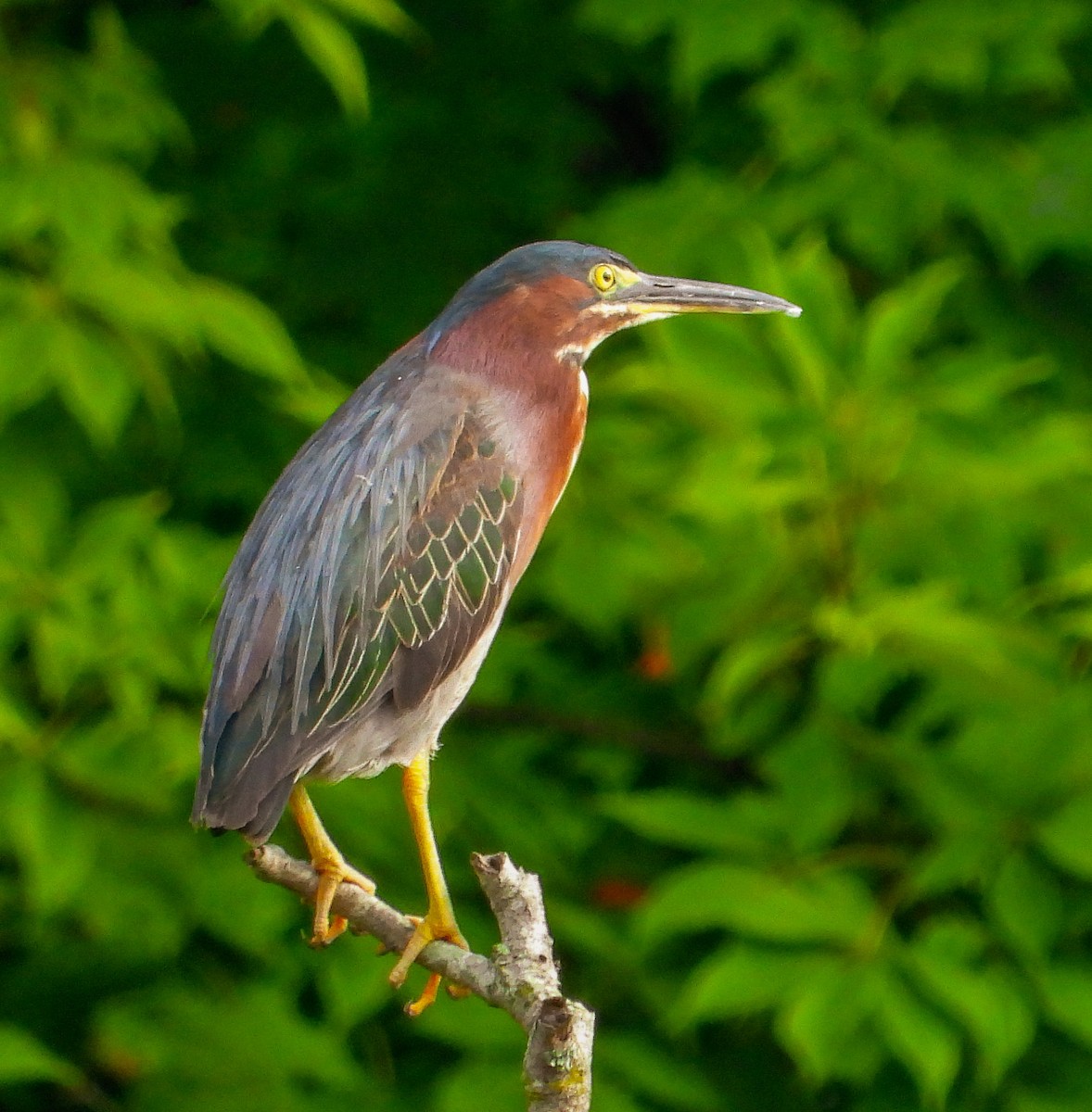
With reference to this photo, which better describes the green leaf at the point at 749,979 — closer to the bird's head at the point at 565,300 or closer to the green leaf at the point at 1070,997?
the green leaf at the point at 1070,997

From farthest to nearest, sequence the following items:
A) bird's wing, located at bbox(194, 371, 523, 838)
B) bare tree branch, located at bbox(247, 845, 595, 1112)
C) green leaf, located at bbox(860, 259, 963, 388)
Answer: green leaf, located at bbox(860, 259, 963, 388) < bird's wing, located at bbox(194, 371, 523, 838) < bare tree branch, located at bbox(247, 845, 595, 1112)

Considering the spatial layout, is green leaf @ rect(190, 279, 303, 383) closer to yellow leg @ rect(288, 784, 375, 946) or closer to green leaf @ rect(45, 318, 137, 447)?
green leaf @ rect(45, 318, 137, 447)

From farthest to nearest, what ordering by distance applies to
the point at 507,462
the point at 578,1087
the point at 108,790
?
the point at 108,790, the point at 507,462, the point at 578,1087

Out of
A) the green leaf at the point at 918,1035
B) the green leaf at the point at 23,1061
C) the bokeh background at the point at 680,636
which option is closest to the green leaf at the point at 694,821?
the bokeh background at the point at 680,636

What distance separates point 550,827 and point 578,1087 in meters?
1.49

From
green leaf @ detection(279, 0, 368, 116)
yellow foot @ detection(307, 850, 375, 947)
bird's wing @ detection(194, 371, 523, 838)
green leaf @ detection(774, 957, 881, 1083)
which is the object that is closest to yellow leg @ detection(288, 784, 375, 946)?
yellow foot @ detection(307, 850, 375, 947)

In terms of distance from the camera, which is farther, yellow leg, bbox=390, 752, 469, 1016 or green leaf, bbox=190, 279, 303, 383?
green leaf, bbox=190, 279, 303, 383

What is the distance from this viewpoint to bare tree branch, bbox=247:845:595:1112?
5.61 feet

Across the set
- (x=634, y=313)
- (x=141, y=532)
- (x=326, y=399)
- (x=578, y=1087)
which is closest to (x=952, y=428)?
(x=634, y=313)

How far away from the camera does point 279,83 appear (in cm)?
403

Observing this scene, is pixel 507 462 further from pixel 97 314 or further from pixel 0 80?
pixel 0 80

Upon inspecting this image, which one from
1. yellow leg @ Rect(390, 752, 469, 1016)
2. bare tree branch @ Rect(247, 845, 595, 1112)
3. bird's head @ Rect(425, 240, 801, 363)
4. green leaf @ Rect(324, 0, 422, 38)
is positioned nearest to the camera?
bare tree branch @ Rect(247, 845, 595, 1112)

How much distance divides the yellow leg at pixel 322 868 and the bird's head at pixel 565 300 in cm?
64

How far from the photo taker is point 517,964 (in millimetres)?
1894
